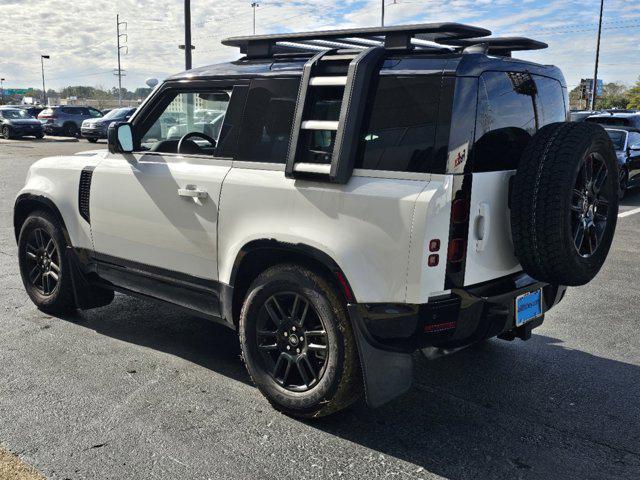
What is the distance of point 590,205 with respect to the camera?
11.2 ft

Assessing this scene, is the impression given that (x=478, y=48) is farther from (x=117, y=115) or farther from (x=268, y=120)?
(x=117, y=115)

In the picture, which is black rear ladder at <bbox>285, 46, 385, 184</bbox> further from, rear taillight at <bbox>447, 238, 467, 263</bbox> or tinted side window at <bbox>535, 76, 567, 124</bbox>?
tinted side window at <bbox>535, 76, 567, 124</bbox>

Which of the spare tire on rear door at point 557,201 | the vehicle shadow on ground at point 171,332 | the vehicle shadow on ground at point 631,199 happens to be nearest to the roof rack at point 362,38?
the spare tire on rear door at point 557,201

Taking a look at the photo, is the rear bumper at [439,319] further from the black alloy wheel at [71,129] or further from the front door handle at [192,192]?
the black alloy wheel at [71,129]

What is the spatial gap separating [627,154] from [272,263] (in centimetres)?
1198

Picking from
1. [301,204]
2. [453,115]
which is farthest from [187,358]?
[453,115]

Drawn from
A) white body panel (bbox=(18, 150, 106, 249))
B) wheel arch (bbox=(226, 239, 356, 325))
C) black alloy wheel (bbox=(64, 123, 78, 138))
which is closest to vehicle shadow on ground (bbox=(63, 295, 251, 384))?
wheel arch (bbox=(226, 239, 356, 325))

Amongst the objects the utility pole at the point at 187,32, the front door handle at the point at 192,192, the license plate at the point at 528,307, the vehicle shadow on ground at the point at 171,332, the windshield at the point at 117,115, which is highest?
the utility pole at the point at 187,32

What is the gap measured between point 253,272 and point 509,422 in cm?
166

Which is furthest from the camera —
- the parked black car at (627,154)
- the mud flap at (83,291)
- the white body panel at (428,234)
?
the parked black car at (627,154)

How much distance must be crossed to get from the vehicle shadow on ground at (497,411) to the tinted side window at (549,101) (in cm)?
163

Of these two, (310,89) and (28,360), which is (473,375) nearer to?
(310,89)

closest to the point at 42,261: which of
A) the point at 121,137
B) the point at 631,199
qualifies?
the point at 121,137

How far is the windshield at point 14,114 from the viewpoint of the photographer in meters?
31.8
